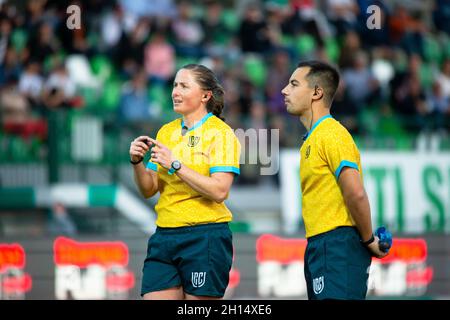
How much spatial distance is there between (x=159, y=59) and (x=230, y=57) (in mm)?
1118

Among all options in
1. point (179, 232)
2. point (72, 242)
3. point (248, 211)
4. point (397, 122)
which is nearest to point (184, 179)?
point (179, 232)

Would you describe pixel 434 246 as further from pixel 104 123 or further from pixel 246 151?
pixel 104 123

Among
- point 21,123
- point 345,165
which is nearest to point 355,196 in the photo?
point 345,165

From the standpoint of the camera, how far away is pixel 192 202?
22.7 feet

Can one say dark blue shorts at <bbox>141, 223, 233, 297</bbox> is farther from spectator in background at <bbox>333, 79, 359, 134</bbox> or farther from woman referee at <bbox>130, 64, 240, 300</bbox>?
spectator in background at <bbox>333, 79, 359, 134</bbox>

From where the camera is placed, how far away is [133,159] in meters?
6.93

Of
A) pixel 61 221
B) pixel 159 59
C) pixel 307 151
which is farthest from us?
pixel 159 59

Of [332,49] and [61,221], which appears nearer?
[61,221]

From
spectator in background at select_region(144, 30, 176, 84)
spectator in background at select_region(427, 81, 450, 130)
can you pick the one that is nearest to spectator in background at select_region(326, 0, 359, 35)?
spectator in background at select_region(427, 81, 450, 130)

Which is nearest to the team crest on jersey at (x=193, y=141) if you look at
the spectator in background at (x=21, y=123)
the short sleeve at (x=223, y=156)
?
the short sleeve at (x=223, y=156)

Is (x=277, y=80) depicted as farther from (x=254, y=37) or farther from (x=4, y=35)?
(x=4, y=35)

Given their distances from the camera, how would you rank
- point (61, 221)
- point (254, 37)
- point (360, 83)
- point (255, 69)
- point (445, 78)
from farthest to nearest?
1. point (445, 78)
2. point (254, 37)
3. point (255, 69)
4. point (360, 83)
5. point (61, 221)

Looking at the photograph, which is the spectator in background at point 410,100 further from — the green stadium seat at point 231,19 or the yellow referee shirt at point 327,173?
the yellow referee shirt at point 327,173

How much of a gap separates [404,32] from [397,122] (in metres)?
3.23
